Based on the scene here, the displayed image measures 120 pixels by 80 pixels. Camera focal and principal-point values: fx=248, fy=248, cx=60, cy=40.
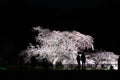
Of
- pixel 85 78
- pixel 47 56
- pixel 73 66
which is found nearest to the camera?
pixel 85 78

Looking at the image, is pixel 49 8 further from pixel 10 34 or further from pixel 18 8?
pixel 10 34

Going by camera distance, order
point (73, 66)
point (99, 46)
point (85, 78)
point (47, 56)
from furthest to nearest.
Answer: point (99, 46) → point (47, 56) → point (73, 66) → point (85, 78)

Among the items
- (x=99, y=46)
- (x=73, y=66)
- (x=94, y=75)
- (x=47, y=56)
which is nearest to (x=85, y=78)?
(x=94, y=75)

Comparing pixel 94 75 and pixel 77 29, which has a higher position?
pixel 77 29

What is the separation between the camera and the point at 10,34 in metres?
19.2

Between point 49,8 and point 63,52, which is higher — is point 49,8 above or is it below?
above

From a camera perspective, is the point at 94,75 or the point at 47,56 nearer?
the point at 94,75

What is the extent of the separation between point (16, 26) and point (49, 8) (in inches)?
124

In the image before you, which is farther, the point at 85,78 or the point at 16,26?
the point at 16,26

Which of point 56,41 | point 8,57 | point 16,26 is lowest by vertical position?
point 8,57

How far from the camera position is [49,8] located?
802 inches

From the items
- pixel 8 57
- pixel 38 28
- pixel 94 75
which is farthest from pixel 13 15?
pixel 94 75

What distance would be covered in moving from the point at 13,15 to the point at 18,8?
870 millimetres

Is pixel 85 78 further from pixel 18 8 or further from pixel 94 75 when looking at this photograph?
pixel 18 8
